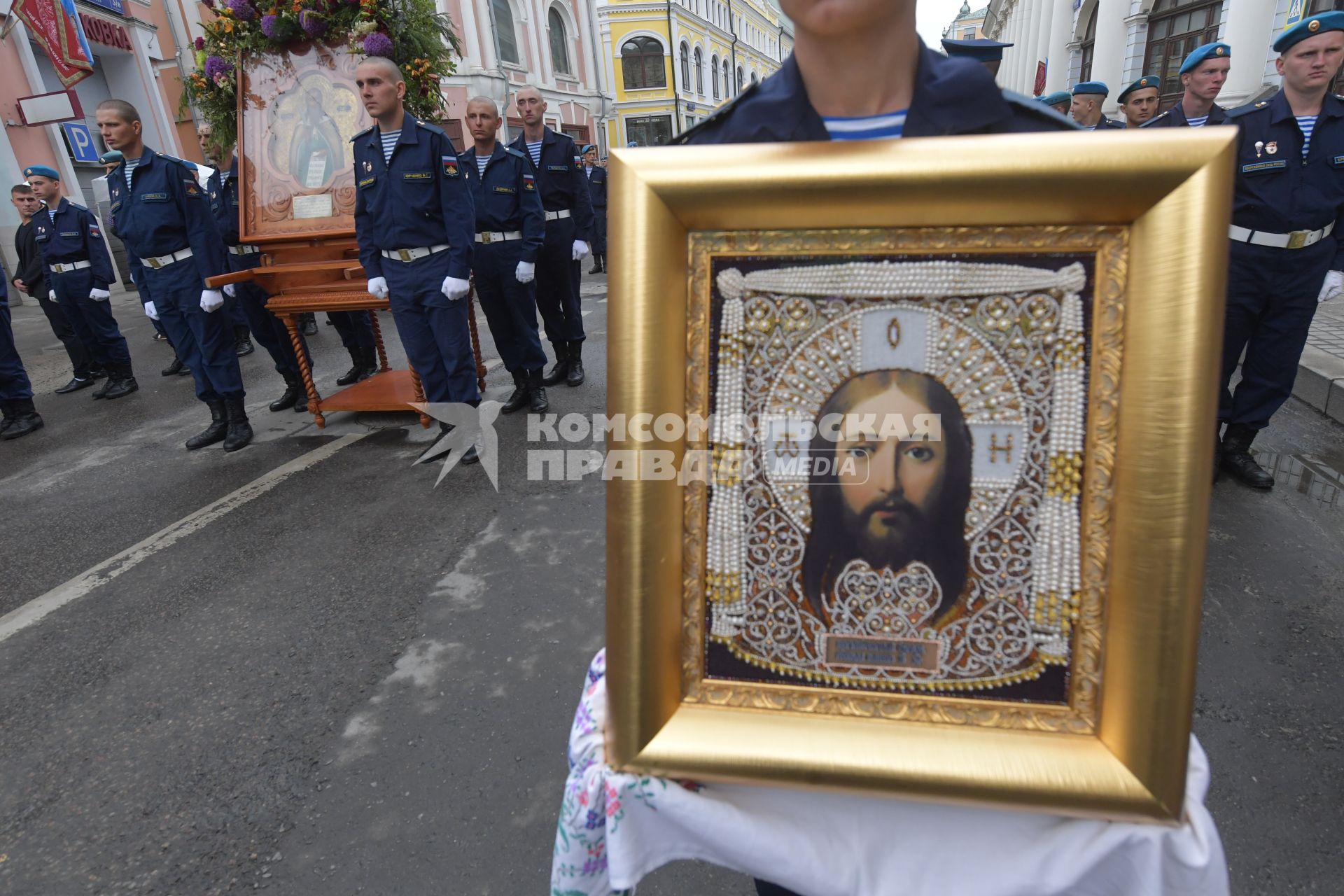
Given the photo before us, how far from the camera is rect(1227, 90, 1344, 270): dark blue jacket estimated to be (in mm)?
2920

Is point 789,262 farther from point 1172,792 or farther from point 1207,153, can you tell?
point 1172,792

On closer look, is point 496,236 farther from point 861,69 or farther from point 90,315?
point 861,69

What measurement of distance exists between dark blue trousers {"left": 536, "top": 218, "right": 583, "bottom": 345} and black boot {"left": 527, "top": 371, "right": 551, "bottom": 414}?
60 centimetres

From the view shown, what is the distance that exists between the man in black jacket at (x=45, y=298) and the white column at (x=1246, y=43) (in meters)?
13.4

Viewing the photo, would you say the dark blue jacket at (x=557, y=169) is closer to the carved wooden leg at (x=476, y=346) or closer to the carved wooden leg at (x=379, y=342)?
the carved wooden leg at (x=476, y=346)

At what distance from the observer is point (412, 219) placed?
12.4 feet

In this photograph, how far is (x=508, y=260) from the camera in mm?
4785

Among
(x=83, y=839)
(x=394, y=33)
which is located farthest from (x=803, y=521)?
(x=394, y=33)

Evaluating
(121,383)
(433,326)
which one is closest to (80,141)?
(121,383)

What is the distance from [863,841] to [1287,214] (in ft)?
11.5

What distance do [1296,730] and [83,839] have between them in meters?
3.21

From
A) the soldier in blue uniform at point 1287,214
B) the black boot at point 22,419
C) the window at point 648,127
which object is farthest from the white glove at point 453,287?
the window at point 648,127

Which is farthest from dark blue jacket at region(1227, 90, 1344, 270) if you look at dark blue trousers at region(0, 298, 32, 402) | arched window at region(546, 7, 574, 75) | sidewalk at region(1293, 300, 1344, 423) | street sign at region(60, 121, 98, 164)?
arched window at region(546, 7, 574, 75)

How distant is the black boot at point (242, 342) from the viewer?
7.44m
